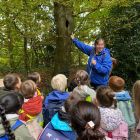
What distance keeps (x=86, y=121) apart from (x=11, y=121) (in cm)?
93

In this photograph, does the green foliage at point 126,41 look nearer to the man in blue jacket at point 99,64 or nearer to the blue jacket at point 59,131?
the man in blue jacket at point 99,64

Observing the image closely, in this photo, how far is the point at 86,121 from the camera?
12.9ft

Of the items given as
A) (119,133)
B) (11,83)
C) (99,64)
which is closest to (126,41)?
(99,64)

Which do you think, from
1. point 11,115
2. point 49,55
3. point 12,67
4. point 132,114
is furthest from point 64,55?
point 11,115

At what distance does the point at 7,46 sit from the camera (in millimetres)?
15320

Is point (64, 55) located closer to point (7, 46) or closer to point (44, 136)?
point (7, 46)

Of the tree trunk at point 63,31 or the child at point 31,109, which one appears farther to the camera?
the tree trunk at point 63,31

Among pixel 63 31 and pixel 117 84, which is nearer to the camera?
pixel 117 84

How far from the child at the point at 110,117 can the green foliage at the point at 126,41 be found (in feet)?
21.9

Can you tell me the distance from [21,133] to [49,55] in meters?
11.0

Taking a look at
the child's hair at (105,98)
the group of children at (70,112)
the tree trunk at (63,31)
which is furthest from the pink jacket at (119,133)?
the tree trunk at (63,31)

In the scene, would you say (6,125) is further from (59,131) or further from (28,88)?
(28,88)

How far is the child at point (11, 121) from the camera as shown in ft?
13.9

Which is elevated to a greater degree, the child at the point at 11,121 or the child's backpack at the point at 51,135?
the child at the point at 11,121
